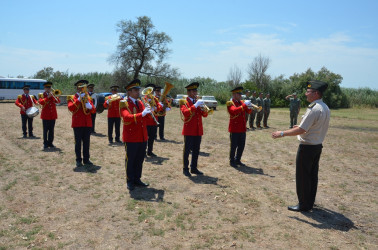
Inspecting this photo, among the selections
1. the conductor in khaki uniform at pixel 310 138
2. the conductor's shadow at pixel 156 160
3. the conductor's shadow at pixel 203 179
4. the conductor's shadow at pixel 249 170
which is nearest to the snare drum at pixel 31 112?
the conductor's shadow at pixel 156 160


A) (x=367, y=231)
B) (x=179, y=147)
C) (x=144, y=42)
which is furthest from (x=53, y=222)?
(x=144, y=42)

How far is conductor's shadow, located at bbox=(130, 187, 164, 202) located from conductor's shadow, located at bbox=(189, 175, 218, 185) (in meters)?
1.04

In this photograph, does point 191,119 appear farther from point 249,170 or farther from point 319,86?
point 319,86

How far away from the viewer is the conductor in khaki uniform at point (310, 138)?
5090 millimetres

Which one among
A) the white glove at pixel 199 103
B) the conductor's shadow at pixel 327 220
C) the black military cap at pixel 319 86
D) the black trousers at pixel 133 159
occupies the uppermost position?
the black military cap at pixel 319 86

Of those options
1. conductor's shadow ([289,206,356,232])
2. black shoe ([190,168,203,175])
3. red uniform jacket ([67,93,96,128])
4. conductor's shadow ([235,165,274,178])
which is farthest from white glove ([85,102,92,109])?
conductor's shadow ([289,206,356,232])

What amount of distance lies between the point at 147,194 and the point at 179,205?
848mm

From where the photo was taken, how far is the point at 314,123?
514cm

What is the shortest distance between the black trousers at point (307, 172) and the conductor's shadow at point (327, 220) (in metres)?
0.19

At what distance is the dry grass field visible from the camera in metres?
4.44

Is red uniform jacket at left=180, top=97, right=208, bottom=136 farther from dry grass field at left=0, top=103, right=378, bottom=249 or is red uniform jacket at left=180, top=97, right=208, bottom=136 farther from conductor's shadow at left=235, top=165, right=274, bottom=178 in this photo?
conductor's shadow at left=235, top=165, right=274, bottom=178

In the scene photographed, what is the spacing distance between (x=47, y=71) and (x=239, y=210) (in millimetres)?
57347

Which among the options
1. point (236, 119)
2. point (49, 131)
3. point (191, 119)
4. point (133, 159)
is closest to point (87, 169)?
point (133, 159)

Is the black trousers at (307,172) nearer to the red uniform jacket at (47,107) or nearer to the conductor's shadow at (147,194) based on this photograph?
the conductor's shadow at (147,194)
